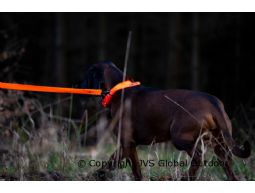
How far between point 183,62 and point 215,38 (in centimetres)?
408

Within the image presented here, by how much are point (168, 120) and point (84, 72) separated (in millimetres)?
11424

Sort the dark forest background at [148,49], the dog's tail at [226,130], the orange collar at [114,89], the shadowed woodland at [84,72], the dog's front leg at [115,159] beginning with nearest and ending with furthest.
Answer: the dog's tail at [226,130], the dog's front leg at [115,159], the orange collar at [114,89], the shadowed woodland at [84,72], the dark forest background at [148,49]

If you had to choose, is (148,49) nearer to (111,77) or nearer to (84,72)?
(84,72)

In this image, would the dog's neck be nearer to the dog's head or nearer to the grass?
the dog's head

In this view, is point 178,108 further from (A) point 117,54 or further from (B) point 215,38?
(A) point 117,54

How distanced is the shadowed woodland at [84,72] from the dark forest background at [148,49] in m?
0.03

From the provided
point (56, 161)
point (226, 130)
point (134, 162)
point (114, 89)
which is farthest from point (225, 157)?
point (56, 161)

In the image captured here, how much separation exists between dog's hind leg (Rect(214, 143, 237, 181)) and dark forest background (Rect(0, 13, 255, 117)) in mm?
2784

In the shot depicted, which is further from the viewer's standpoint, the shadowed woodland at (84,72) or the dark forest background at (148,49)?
the dark forest background at (148,49)

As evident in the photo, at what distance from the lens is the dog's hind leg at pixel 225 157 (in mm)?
6328

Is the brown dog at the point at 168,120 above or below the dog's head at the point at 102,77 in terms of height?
below

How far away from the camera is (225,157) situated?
20.7 feet

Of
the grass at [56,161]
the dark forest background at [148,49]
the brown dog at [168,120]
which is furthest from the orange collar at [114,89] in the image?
the dark forest background at [148,49]

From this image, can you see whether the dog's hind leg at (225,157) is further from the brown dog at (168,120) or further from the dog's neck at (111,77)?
the dog's neck at (111,77)
